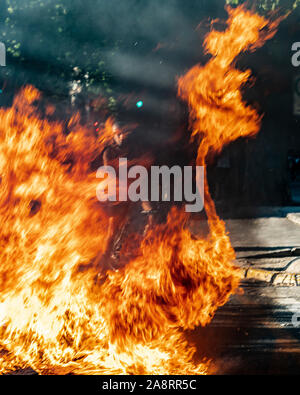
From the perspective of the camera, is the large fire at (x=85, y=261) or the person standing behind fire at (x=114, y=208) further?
the person standing behind fire at (x=114, y=208)

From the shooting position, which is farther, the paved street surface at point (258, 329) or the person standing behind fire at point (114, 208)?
the person standing behind fire at point (114, 208)

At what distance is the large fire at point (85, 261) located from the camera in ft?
10.4

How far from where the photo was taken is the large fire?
10.4 ft

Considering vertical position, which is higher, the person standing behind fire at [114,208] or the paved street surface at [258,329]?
the person standing behind fire at [114,208]

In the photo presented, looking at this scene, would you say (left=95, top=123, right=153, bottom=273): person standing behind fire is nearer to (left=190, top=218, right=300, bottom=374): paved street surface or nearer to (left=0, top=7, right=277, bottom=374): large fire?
(left=0, top=7, right=277, bottom=374): large fire

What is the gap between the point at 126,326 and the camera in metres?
3.31

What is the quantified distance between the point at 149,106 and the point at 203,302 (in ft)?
13.2

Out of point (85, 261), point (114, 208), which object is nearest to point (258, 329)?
point (85, 261)

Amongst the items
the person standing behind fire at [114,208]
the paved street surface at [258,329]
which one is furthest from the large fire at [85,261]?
the person standing behind fire at [114,208]

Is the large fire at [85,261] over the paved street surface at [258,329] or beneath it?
over

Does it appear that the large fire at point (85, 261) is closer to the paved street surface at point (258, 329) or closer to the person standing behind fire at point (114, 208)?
the paved street surface at point (258, 329)

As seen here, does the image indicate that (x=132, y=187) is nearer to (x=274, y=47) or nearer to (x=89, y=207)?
(x=89, y=207)
